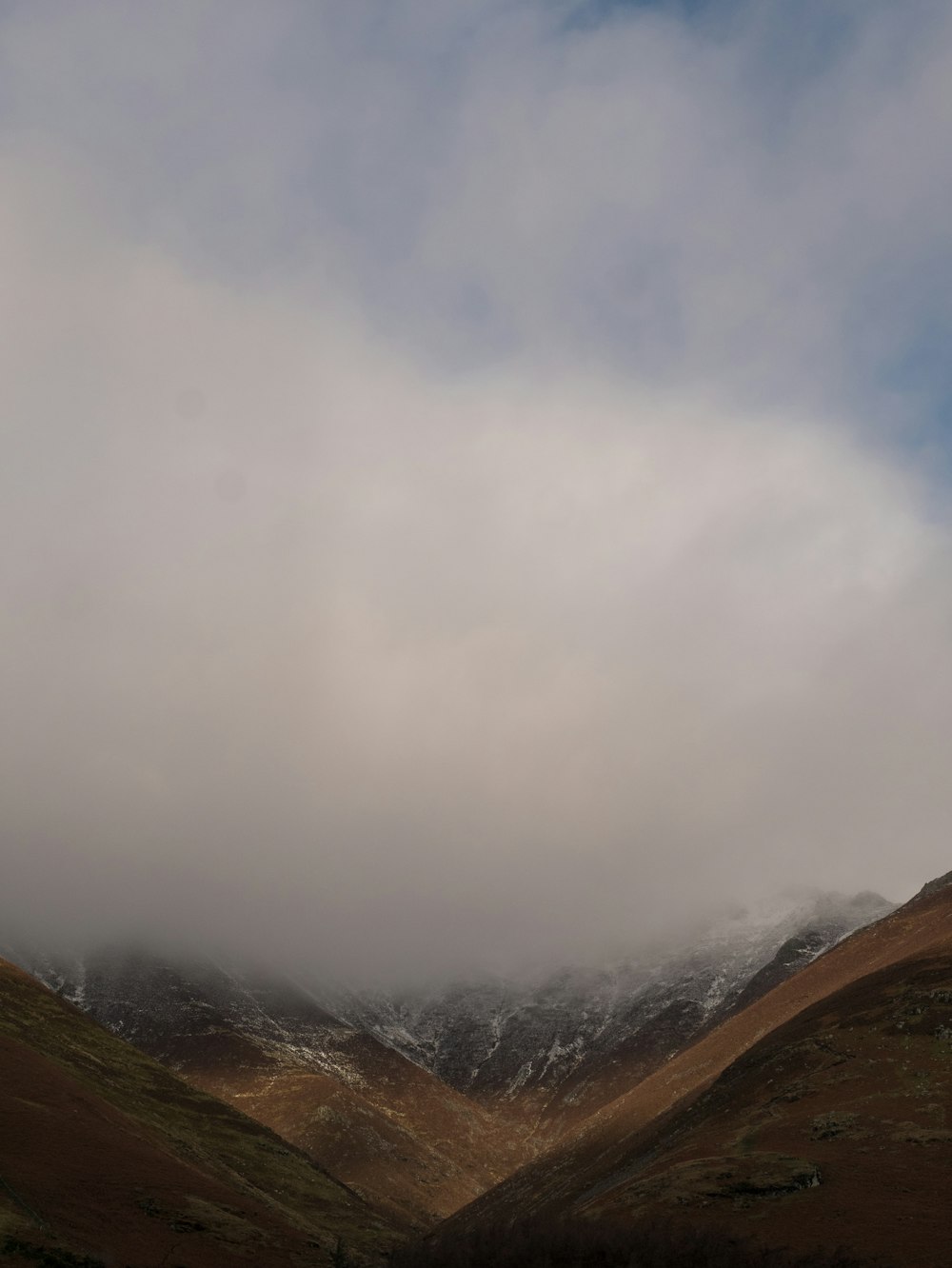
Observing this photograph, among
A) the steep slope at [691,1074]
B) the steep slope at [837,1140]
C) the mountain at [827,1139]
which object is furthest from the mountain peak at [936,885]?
the steep slope at [837,1140]

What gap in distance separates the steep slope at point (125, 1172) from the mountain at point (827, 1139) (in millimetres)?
12470

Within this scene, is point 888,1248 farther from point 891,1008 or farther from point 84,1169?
point 84,1169

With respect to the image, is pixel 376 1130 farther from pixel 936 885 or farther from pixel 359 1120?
pixel 936 885

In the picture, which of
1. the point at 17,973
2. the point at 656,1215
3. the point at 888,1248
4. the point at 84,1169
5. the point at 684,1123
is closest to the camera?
the point at 888,1248

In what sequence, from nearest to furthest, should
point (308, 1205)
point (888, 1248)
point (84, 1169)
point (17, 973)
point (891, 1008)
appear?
point (888, 1248)
point (84, 1169)
point (891, 1008)
point (308, 1205)
point (17, 973)

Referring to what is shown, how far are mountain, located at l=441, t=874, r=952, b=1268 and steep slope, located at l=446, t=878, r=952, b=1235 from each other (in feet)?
1.68

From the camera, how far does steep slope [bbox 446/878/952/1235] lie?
7862 centimetres

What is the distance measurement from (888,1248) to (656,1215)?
911 centimetres

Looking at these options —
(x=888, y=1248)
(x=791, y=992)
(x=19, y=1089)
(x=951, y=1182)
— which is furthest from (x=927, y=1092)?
(x=791, y=992)

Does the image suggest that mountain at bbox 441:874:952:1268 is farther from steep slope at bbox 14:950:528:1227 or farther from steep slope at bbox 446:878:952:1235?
steep slope at bbox 14:950:528:1227

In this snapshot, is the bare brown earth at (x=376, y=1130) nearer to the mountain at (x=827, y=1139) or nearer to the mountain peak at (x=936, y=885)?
the mountain at (x=827, y=1139)

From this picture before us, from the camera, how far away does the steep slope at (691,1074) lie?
7862 cm

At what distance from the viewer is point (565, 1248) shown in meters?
32.7

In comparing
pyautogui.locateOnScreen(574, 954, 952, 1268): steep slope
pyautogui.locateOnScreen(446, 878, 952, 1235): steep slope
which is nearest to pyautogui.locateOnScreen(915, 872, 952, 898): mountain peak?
pyautogui.locateOnScreen(446, 878, 952, 1235): steep slope
